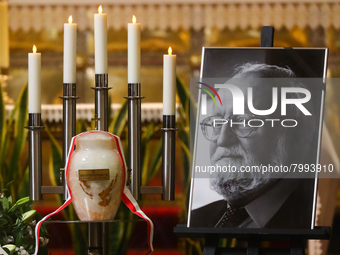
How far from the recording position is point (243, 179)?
1173mm

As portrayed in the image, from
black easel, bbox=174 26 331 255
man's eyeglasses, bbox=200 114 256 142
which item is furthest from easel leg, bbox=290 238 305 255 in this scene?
man's eyeglasses, bbox=200 114 256 142

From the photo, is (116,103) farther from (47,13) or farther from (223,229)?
(223,229)

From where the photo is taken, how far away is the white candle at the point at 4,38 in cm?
182

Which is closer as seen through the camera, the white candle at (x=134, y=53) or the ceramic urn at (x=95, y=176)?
the ceramic urn at (x=95, y=176)

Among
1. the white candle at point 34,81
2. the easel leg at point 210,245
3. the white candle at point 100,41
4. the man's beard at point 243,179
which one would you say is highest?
the white candle at point 100,41

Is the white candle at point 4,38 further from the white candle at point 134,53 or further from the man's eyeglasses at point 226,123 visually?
the man's eyeglasses at point 226,123

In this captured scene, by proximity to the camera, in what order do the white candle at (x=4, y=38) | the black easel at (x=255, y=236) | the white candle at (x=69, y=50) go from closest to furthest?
the black easel at (x=255, y=236) < the white candle at (x=69, y=50) < the white candle at (x=4, y=38)

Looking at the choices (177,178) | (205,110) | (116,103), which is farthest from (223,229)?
(116,103)

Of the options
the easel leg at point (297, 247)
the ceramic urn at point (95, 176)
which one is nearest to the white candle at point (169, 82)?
the ceramic urn at point (95, 176)

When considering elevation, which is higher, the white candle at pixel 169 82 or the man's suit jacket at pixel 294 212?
the white candle at pixel 169 82

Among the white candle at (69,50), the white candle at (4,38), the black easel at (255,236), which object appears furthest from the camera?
the white candle at (4,38)

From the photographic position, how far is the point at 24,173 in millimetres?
1704

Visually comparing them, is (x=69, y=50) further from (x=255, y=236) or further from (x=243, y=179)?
(x=255, y=236)

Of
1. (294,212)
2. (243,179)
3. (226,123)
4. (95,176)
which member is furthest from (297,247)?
(95,176)
